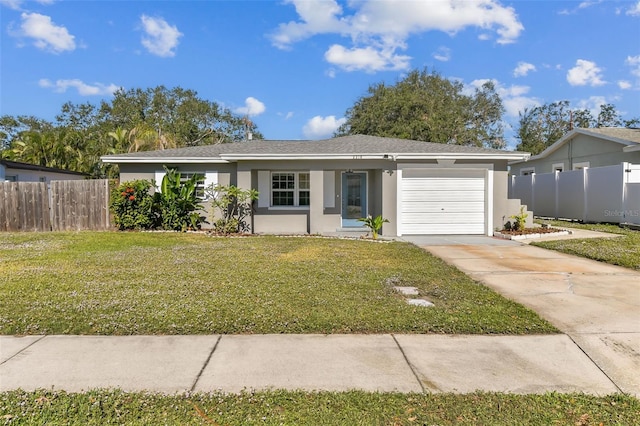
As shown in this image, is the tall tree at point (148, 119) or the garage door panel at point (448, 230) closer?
the garage door panel at point (448, 230)

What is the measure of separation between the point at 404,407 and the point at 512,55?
2479cm

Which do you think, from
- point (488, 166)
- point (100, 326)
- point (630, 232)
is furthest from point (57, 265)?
point (630, 232)

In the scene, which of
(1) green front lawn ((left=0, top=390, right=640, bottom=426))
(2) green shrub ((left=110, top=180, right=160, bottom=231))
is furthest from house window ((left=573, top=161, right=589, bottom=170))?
(1) green front lawn ((left=0, top=390, right=640, bottom=426))

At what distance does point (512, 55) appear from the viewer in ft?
74.2

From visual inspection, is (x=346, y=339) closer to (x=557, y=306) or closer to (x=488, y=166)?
(x=557, y=306)

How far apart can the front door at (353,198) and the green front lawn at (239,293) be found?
4.70 m

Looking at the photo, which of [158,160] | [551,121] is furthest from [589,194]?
[551,121]

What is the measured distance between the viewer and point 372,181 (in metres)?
14.5

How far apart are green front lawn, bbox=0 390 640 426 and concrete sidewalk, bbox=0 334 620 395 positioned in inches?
5.9

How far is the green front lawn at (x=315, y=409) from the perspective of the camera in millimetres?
2648

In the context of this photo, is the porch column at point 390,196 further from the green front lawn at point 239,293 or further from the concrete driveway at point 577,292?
the green front lawn at point 239,293

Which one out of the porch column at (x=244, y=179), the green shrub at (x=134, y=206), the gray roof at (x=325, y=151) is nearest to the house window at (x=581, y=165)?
the gray roof at (x=325, y=151)

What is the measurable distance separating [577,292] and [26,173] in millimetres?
24986

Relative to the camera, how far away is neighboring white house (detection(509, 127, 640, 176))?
57.2 feet
